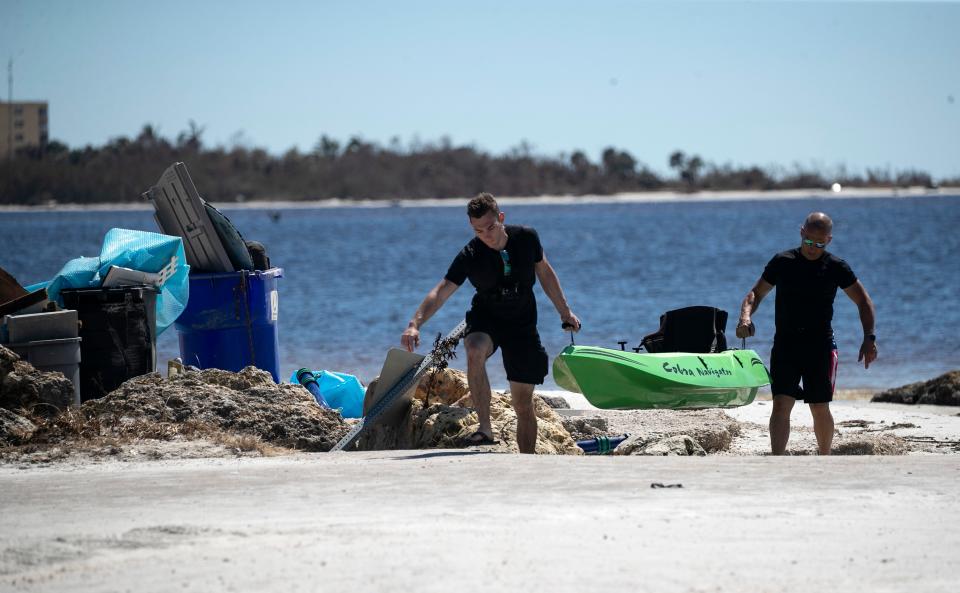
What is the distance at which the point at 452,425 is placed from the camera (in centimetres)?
775

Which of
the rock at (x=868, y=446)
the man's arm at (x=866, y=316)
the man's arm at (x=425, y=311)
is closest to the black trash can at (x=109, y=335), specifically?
the man's arm at (x=425, y=311)

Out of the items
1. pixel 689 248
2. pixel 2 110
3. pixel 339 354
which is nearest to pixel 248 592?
pixel 339 354

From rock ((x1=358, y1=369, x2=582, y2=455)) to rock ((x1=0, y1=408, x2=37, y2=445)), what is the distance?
6.31 feet

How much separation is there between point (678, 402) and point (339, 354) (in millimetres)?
10817

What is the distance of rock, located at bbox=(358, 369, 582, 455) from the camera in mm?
7738

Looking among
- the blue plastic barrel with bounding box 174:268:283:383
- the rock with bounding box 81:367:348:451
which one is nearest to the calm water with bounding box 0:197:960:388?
the blue plastic barrel with bounding box 174:268:283:383

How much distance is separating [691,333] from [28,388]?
15.8 feet

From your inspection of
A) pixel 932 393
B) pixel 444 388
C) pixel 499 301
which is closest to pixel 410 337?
pixel 499 301

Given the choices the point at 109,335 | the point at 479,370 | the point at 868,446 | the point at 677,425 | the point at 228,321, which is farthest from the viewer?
the point at 228,321

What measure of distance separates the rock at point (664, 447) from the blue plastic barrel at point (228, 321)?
300cm

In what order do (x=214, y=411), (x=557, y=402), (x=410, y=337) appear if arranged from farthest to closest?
(x=557, y=402) → (x=214, y=411) → (x=410, y=337)

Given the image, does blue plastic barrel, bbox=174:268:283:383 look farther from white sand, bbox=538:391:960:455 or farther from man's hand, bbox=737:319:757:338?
man's hand, bbox=737:319:757:338

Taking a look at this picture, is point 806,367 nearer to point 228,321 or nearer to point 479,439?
point 479,439

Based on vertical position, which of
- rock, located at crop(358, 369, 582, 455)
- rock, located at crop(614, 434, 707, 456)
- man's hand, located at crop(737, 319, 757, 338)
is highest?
man's hand, located at crop(737, 319, 757, 338)
